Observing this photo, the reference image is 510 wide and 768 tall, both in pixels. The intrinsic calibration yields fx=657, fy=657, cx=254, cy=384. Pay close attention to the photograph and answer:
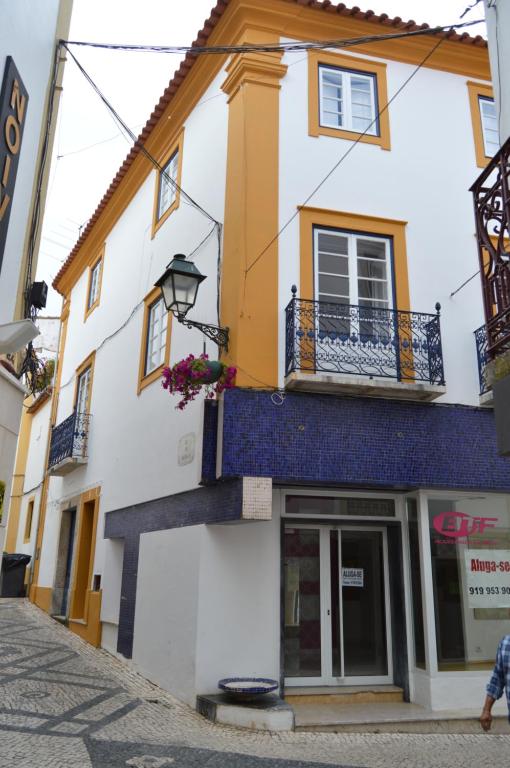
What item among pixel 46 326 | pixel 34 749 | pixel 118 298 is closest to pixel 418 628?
pixel 34 749

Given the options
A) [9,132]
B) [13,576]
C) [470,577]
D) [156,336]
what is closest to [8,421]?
[9,132]

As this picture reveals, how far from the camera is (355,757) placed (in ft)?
18.1

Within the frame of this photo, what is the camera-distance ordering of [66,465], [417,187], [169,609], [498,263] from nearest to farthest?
[498,263] < [169,609] < [417,187] < [66,465]

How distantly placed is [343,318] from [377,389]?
37.0 inches

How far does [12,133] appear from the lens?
18.5 ft

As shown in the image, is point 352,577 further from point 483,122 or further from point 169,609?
point 483,122

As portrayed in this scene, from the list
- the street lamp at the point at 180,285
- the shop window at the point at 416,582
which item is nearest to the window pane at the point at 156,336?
the street lamp at the point at 180,285

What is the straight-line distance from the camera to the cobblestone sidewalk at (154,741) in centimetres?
533

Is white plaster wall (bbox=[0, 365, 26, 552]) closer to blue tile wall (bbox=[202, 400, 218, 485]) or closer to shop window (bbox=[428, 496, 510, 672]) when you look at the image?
blue tile wall (bbox=[202, 400, 218, 485])

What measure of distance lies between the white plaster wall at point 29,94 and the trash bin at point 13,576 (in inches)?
476

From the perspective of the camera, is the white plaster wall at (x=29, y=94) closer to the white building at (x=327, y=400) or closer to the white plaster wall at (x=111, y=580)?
the white building at (x=327, y=400)

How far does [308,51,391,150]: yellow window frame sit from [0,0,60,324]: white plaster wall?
132 inches

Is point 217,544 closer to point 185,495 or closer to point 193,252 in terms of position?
point 185,495

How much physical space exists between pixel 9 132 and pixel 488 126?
6818 mm
